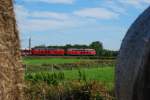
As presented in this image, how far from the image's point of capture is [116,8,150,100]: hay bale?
5.46m

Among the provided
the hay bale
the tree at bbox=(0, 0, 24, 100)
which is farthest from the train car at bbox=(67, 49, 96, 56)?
the hay bale

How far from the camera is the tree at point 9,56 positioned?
9914 millimetres

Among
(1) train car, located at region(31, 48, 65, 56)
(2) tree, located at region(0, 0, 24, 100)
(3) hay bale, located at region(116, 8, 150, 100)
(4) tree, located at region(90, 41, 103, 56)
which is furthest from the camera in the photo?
(4) tree, located at region(90, 41, 103, 56)

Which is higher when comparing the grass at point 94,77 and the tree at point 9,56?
the tree at point 9,56

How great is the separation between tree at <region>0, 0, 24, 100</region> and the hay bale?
4.27m

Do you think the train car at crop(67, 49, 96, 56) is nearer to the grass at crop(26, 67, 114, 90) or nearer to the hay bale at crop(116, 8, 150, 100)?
the grass at crop(26, 67, 114, 90)

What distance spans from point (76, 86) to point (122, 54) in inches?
349

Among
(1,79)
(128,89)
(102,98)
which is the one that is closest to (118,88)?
(128,89)

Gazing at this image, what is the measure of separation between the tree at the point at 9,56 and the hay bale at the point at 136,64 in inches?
168

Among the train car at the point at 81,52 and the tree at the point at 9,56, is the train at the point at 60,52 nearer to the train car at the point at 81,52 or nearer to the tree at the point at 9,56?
the train car at the point at 81,52

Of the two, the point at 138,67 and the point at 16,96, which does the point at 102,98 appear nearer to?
the point at 16,96

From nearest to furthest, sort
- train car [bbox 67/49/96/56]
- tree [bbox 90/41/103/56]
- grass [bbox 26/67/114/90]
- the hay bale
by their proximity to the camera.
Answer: the hay bale
grass [bbox 26/67/114/90]
train car [bbox 67/49/96/56]
tree [bbox 90/41/103/56]

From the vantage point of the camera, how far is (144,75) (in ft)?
18.1

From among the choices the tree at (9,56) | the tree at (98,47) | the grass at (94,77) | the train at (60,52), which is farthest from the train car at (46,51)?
the tree at (9,56)
